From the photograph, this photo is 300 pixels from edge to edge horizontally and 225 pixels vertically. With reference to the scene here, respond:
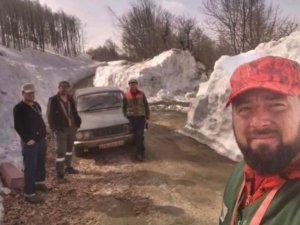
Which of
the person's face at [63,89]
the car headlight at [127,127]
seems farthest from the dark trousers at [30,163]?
the car headlight at [127,127]

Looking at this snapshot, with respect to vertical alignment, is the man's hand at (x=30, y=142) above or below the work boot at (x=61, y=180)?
above

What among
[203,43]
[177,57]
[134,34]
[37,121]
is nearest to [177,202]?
[37,121]

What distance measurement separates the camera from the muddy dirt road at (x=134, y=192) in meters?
6.40

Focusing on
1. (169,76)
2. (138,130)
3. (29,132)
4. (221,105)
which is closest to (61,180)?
(29,132)

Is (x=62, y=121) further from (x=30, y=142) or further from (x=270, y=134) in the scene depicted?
(x=270, y=134)

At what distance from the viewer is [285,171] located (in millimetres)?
1448

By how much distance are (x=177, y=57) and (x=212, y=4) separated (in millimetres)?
4319

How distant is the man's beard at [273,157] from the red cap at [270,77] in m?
0.17

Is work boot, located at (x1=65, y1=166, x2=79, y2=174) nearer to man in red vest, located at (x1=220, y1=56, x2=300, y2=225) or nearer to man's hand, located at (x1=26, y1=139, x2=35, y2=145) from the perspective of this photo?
man's hand, located at (x1=26, y1=139, x2=35, y2=145)

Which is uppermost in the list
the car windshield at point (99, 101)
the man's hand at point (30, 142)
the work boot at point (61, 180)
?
the car windshield at point (99, 101)

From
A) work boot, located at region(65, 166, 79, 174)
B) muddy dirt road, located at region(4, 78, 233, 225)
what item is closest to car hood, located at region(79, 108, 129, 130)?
muddy dirt road, located at region(4, 78, 233, 225)

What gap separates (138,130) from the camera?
9789 mm

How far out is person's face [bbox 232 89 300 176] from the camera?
1459 mm

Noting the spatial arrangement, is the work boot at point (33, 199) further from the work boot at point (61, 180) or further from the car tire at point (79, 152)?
the car tire at point (79, 152)
